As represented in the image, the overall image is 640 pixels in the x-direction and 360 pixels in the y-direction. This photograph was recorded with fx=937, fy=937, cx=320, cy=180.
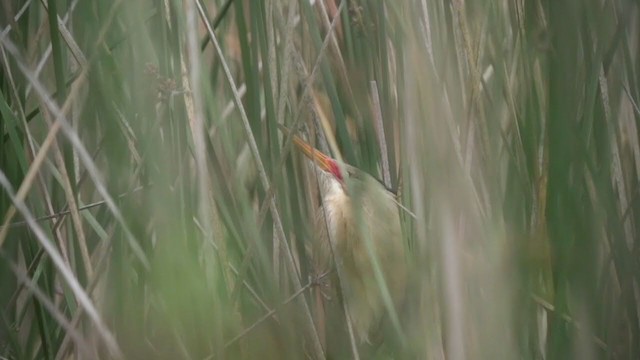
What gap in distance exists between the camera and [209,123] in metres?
1.20

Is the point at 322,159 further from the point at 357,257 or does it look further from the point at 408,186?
the point at 408,186

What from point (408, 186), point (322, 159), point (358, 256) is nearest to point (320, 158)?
point (322, 159)

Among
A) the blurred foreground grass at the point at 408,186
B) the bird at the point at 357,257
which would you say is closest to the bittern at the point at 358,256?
the bird at the point at 357,257

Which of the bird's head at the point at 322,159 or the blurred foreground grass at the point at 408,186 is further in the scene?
the bird's head at the point at 322,159

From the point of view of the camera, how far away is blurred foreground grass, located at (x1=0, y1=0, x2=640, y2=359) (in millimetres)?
601

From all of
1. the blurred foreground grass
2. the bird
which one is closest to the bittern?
the bird

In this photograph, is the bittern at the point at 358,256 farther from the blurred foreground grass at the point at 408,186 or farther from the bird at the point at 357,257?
the blurred foreground grass at the point at 408,186

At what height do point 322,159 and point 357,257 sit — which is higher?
point 322,159

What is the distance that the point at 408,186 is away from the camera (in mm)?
922

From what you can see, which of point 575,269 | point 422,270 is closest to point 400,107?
point 422,270

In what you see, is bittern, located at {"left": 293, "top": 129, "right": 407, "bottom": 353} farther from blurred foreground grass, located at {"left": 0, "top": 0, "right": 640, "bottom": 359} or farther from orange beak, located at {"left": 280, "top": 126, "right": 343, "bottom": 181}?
blurred foreground grass, located at {"left": 0, "top": 0, "right": 640, "bottom": 359}

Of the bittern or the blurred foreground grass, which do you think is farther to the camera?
the bittern

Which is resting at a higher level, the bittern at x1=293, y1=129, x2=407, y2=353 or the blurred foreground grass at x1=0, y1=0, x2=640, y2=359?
the blurred foreground grass at x1=0, y1=0, x2=640, y2=359

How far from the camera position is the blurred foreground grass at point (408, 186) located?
601mm
